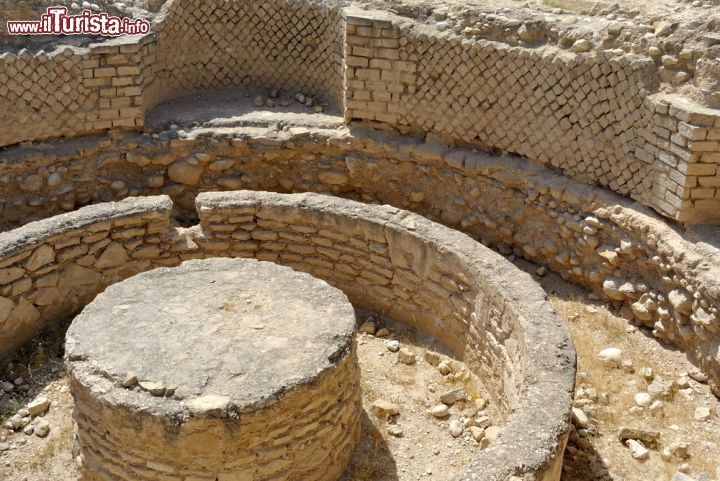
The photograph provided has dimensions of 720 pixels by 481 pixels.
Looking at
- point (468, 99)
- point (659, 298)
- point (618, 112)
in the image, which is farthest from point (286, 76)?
point (659, 298)

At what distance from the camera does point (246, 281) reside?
5.87 m

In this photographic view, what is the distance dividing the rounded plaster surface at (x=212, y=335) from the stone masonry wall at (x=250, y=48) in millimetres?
3615

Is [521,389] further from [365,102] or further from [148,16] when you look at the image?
[148,16]

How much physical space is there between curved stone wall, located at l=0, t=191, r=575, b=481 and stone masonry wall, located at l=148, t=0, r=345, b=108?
2.30 meters

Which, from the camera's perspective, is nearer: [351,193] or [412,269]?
[412,269]

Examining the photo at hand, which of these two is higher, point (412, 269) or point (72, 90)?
point (72, 90)

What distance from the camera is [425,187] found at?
8.54 meters

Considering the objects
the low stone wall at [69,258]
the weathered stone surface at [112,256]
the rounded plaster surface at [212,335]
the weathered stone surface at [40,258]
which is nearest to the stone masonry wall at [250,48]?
the low stone wall at [69,258]

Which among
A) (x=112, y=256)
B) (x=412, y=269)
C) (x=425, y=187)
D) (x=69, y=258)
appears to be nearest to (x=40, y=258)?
(x=69, y=258)

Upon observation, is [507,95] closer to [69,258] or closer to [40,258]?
[69,258]

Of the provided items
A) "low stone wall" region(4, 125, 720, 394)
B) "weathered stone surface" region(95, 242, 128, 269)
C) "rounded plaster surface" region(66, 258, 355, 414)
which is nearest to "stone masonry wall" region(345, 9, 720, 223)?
"low stone wall" region(4, 125, 720, 394)

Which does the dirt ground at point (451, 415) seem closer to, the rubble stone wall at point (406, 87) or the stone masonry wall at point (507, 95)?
the rubble stone wall at point (406, 87)

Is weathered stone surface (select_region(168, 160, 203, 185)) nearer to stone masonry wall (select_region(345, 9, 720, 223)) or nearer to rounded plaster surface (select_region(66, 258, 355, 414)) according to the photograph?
stone masonry wall (select_region(345, 9, 720, 223))

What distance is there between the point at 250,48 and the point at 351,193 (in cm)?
208
